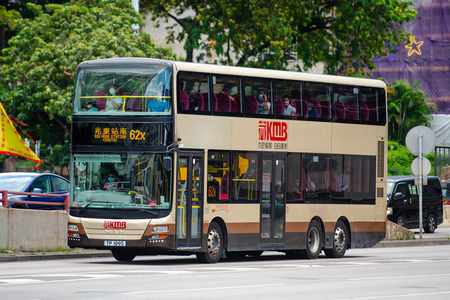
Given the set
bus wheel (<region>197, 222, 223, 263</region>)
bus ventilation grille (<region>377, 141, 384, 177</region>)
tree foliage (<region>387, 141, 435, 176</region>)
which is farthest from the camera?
tree foliage (<region>387, 141, 435, 176</region>)

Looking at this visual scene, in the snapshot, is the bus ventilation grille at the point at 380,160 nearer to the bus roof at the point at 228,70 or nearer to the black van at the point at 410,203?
the bus roof at the point at 228,70

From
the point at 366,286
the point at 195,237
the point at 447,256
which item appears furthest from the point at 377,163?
the point at 366,286

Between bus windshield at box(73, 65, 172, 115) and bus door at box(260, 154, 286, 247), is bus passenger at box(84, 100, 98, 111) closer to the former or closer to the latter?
bus windshield at box(73, 65, 172, 115)

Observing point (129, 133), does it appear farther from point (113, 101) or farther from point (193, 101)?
point (193, 101)

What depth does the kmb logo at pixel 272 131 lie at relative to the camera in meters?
21.2

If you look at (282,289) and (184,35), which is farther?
(184,35)

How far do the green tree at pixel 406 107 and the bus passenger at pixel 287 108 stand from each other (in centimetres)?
4256

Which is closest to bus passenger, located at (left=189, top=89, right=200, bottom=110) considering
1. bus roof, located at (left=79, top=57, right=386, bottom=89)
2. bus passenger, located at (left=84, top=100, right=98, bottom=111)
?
bus roof, located at (left=79, top=57, right=386, bottom=89)

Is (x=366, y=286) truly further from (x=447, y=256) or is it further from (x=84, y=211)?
(x=447, y=256)

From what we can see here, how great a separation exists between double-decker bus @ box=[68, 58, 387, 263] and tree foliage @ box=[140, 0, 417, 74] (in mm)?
16384

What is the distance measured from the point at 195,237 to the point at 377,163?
22.6ft

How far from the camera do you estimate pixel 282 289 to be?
13547mm

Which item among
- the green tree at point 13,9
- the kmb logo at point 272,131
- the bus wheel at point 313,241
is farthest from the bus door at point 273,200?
the green tree at point 13,9

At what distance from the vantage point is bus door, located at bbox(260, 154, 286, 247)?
21.2 metres
